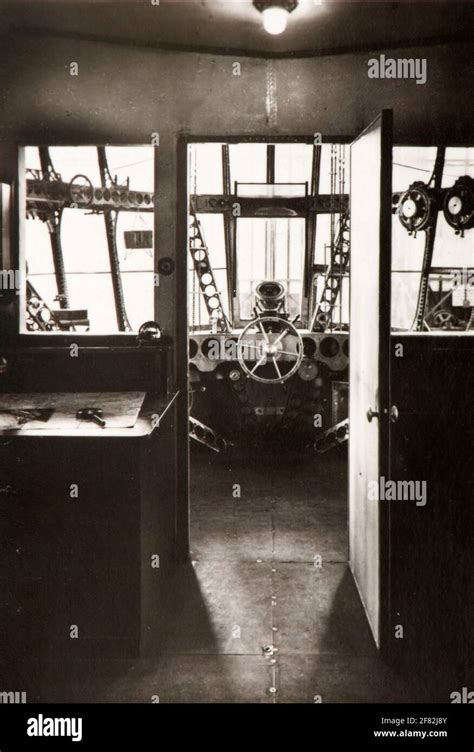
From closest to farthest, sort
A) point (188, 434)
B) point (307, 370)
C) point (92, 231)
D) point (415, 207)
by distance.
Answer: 1. point (188, 434)
2. point (415, 207)
3. point (307, 370)
4. point (92, 231)

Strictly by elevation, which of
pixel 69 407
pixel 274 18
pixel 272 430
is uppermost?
pixel 274 18

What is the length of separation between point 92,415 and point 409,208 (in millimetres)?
4407

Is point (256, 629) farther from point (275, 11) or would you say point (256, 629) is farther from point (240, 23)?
point (240, 23)

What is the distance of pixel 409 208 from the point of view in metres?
6.21

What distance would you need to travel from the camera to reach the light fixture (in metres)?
2.83

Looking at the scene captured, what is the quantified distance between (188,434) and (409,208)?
3.55 meters

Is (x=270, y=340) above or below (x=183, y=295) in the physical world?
below

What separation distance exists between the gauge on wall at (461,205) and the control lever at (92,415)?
4.27m

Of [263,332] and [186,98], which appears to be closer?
[186,98]

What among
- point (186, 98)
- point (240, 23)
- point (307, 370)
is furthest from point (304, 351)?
point (240, 23)

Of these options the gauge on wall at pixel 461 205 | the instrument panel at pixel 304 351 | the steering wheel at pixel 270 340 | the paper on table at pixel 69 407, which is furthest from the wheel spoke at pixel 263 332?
the paper on table at pixel 69 407

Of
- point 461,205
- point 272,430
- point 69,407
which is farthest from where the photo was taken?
point 272,430

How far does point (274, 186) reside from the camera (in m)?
7.76
